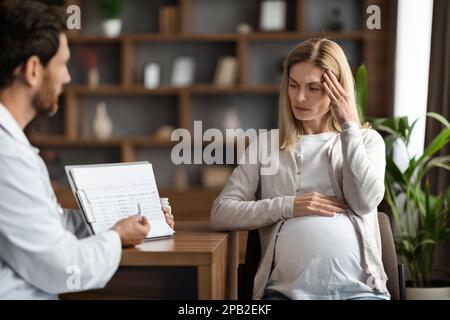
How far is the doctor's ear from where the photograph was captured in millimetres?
1419

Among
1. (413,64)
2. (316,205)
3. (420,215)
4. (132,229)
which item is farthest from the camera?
(413,64)

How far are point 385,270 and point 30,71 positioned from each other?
1017mm

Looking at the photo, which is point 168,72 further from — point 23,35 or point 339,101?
point 23,35

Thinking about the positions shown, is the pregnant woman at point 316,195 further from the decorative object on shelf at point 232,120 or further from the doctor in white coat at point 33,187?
the decorative object on shelf at point 232,120

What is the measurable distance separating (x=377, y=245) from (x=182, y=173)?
3525 mm

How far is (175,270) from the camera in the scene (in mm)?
1692

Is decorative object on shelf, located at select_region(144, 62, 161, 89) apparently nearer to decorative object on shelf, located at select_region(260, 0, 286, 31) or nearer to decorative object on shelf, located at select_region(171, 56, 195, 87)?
decorative object on shelf, located at select_region(171, 56, 195, 87)

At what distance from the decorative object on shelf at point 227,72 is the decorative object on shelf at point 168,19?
0.41 m

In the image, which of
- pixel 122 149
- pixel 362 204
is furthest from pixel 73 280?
A: pixel 122 149

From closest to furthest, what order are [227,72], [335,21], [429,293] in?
[429,293] → [335,21] → [227,72]

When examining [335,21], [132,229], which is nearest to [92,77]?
[335,21]

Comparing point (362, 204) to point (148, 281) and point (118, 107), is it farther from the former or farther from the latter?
point (118, 107)

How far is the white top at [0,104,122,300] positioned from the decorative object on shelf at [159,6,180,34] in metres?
3.87

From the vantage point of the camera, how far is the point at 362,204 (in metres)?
1.81
